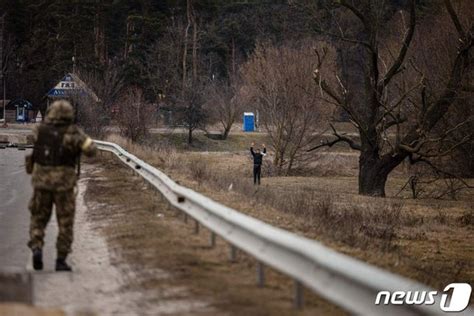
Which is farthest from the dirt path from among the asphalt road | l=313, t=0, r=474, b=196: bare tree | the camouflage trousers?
l=313, t=0, r=474, b=196: bare tree

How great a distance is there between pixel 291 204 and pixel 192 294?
34.9 ft

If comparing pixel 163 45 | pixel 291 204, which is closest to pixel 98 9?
pixel 163 45

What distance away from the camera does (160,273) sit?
921cm

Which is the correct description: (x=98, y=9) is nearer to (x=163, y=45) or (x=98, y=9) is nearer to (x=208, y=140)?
(x=163, y=45)

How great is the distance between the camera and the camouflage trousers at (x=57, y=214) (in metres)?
9.46

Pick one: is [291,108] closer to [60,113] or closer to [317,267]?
[60,113]

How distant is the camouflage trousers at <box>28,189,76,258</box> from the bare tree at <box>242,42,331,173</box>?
3634 cm

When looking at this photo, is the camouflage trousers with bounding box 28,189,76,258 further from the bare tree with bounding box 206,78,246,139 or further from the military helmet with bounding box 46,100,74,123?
the bare tree with bounding box 206,78,246,139

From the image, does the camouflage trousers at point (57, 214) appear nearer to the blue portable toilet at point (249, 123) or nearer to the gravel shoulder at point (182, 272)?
the gravel shoulder at point (182, 272)

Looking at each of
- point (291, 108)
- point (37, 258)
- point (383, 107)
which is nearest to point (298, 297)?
point (37, 258)

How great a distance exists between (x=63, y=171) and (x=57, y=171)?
0.07 meters

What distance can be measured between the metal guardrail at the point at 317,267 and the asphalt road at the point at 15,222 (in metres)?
2.55

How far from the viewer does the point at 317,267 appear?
22.1ft

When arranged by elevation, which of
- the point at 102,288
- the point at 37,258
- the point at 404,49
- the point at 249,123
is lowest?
Answer: the point at 102,288
